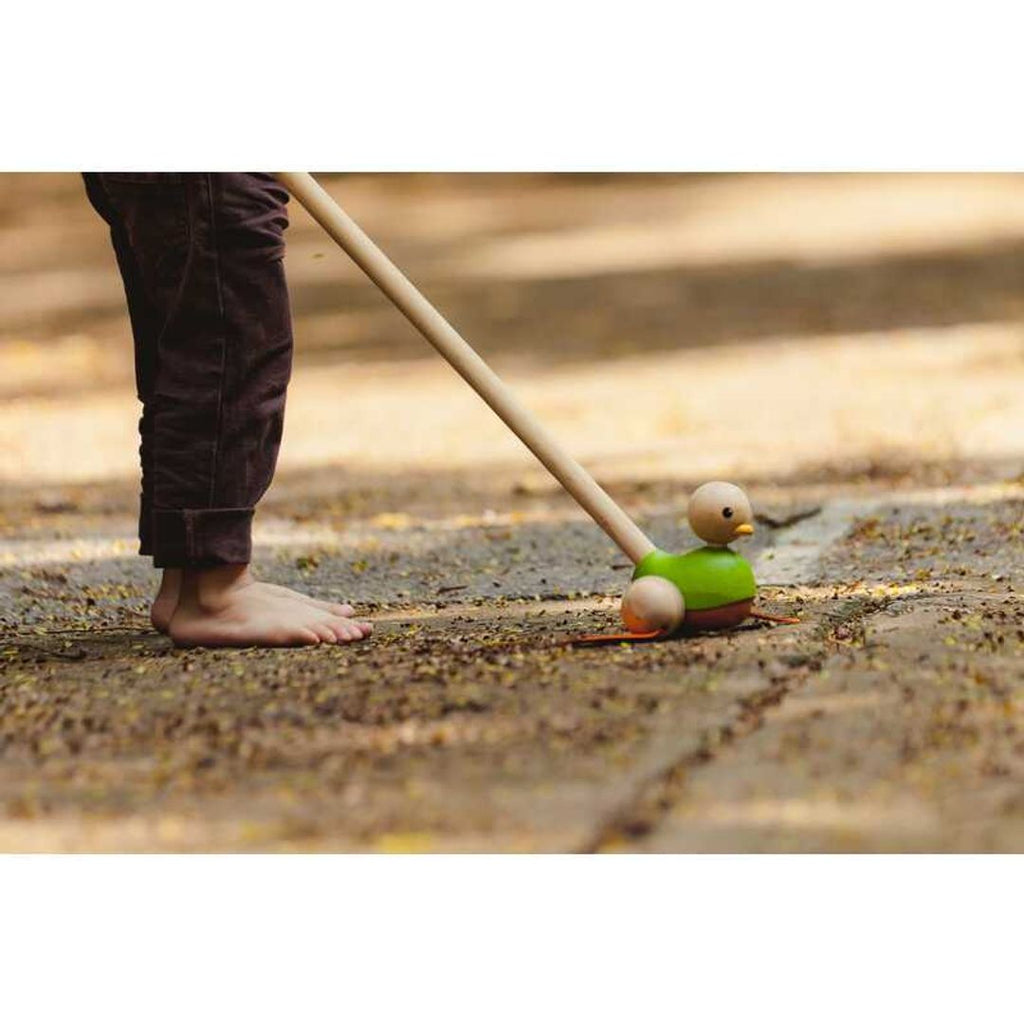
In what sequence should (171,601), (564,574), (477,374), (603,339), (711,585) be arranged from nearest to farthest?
(711,585) < (477,374) < (171,601) < (564,574) < (603,339)

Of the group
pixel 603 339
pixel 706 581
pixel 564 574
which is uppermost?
pixel 603 339

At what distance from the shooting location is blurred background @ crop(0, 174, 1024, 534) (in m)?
4.19

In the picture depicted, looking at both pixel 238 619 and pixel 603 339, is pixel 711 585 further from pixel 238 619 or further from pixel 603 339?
pixel 603 339

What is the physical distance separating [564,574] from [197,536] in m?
0.84

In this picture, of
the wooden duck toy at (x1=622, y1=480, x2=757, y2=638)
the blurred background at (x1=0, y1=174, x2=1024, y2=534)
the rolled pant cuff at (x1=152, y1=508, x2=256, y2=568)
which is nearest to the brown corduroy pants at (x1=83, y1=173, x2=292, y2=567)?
the rolled pant cuff at (x1=152, y1=508, x2=256, y2=568)

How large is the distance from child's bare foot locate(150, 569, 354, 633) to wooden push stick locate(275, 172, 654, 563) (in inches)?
15.9

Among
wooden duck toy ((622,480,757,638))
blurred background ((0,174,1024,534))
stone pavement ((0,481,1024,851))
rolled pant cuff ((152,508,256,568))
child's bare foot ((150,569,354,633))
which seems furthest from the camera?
blurred background ((0,174,1024,534))

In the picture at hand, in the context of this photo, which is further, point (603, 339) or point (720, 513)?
point (603, 339)

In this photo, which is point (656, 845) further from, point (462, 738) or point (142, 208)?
point (142, 208)

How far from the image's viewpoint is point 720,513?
2.42 metres

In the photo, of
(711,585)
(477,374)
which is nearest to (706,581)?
(711,585)

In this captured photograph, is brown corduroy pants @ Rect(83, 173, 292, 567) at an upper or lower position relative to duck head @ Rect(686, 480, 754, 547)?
upper

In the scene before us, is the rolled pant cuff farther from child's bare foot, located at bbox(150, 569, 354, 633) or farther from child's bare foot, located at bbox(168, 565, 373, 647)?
child's bare foot, located at bbox(150, 569, 354, 633)

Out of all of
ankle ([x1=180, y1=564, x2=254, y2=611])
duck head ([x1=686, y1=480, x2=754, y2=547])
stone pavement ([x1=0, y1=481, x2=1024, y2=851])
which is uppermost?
duck head ([x1=686, y1=480, x2=754, y2=547])
